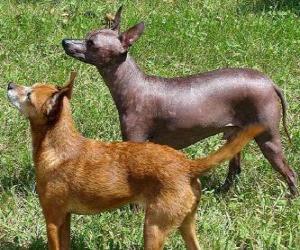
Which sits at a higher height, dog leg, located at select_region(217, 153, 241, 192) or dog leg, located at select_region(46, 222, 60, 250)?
dog leg, located at select_region(46, 222, 60, 250)

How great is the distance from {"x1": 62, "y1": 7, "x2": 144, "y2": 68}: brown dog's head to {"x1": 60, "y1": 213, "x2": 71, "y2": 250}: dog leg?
1.33m

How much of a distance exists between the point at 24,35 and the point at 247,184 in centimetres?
338

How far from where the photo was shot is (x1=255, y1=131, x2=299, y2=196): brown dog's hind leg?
5426 millimetres

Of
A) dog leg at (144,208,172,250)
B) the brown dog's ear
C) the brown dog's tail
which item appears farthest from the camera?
the brown dog's ear

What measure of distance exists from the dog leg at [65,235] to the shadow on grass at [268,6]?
521 centimetres

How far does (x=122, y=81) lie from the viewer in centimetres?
544

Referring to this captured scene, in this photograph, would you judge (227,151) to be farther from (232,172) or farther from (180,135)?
(232,172)

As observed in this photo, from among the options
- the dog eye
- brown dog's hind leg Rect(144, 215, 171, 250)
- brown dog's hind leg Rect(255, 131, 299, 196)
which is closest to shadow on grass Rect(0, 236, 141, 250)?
brown dog's hind leg Rect(144, 215, 171, 250)

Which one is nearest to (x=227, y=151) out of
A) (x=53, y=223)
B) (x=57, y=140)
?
(x=57, y=140)

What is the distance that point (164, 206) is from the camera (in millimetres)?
4215

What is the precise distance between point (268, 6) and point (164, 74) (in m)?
2.59

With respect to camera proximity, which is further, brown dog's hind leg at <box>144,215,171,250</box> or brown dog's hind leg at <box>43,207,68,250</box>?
brown dog's hind leg at <box>43,207,68,250</box>

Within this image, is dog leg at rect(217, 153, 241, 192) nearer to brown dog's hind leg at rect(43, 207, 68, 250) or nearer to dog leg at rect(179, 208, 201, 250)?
dog leg at rect(179, 208, 201, 250)

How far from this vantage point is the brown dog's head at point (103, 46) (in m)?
5.36
